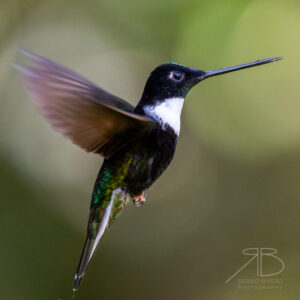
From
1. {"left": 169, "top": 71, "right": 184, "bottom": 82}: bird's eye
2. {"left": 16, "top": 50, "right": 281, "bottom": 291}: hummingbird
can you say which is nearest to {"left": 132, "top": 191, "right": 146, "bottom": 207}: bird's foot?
{"left": 16, "top": 50, "right": 281, "bottom": 291}: hummingbird

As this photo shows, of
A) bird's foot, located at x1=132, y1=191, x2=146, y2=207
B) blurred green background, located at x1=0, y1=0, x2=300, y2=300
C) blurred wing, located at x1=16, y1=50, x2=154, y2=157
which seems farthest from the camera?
blurred green background, located at x1=0, y1=0, x2=300, y2=300

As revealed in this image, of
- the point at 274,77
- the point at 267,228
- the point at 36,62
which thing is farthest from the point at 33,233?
the point at 36,62

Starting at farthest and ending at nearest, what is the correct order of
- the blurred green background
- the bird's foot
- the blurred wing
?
the blurred green background, the bird's foot, the blurred wing

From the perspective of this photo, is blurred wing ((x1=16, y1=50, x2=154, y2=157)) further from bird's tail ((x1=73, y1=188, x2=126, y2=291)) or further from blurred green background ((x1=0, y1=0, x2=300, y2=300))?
blurred green background ((x1=0, y1=0, x2=300, y2=300))

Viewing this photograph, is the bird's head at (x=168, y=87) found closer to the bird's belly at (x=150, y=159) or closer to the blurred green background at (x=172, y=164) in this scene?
the bird's belly at (x=150, y=159)

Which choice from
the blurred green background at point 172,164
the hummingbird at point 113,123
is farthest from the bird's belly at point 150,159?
the blurred green background at point 172,164

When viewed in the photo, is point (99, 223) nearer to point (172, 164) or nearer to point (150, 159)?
point (150, 159)

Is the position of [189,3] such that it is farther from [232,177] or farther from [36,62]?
[36,62]
